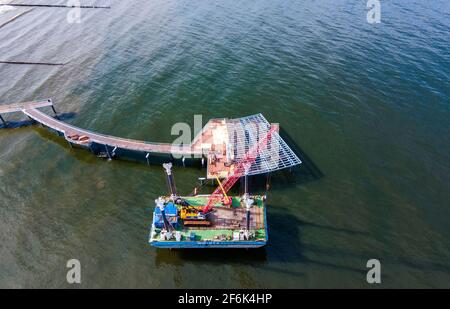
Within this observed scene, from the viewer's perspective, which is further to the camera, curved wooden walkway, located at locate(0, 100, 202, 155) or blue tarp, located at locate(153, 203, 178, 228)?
curved wooden walkway, located at locate(0, 100, 202, 155)

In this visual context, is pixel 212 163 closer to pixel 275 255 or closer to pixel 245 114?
pixel 245 114

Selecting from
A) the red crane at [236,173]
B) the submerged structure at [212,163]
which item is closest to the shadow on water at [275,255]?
the submerged structure at [212,163]

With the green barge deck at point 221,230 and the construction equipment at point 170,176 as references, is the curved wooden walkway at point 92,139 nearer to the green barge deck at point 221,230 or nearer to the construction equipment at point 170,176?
the construction equipment at point 170,176

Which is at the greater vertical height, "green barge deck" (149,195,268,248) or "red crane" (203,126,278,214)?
"red crane" (203,126,278,214)

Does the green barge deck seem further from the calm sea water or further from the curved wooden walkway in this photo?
the curved wooden walkway

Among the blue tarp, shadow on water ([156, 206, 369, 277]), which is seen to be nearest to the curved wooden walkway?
the blue tarp
